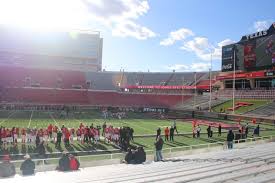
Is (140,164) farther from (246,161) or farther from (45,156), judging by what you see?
(45,156)

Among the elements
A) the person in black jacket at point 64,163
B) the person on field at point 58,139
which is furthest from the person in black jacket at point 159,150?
the person on field at point 58,139

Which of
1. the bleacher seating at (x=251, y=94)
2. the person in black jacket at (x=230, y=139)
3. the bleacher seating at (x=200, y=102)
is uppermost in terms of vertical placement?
the bleacher seating at (x=251, y=94)

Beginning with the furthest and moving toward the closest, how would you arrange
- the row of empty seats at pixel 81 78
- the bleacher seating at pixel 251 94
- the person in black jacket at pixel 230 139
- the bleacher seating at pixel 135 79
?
the bleacher seating at pixel 135 79, the row of empty seats at pixel 81 78, the bleacher seating at pixel 251 94, the person in black jacket at pixel 230 139

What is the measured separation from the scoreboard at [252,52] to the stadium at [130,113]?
0.47ft

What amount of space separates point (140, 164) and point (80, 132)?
27.9 feet

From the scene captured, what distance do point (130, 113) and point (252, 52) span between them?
20082 millimetres

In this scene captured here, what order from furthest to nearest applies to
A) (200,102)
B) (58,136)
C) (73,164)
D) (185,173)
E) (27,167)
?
(200,102), (58,136), (73,164), (27,167), (185,173)

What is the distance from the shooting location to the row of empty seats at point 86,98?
193 feet

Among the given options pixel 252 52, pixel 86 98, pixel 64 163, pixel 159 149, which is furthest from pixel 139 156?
pixel 86 98

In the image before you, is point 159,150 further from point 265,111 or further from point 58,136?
point 265,111

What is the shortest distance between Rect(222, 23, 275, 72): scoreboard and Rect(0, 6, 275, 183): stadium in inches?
5.7

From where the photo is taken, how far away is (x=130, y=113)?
52500 mm

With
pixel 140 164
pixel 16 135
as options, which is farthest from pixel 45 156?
pixel 140 164

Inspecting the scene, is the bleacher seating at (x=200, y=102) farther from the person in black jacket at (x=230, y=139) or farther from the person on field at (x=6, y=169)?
the person on field at (x=6, y=169)
